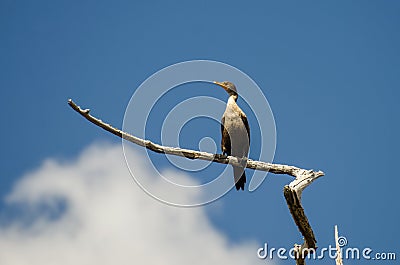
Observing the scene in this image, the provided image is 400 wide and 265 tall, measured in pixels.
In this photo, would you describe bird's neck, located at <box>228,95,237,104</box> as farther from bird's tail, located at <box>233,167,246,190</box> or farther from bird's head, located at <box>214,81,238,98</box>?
bird's tail, located at <box>233,167,246,190</box>

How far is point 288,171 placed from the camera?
771 centimetres

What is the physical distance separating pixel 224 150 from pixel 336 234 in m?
3.89

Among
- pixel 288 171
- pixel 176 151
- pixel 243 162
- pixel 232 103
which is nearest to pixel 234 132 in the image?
pixel 232 103

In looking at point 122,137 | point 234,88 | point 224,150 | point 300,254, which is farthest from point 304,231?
point 234,88

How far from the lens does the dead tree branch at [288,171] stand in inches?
275

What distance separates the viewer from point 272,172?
8.05 m

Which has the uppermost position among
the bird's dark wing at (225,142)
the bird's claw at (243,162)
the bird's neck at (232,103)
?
the bird's neck at (232,103)

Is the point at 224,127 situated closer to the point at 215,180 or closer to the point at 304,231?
the point at 215,180

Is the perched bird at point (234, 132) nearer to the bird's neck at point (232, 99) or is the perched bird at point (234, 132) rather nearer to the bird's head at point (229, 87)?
the bird's neck at point (232, 99)

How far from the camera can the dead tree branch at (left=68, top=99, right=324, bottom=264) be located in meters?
6.99

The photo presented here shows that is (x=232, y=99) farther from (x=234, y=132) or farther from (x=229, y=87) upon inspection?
(x=234, y=132)

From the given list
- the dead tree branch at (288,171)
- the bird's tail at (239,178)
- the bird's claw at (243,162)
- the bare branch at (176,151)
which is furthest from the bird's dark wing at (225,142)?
the bare branch at (176,151)

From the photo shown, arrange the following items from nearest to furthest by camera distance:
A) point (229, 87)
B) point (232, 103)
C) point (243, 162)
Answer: point (243, 162)
point (232, 103)
point (229, 87)

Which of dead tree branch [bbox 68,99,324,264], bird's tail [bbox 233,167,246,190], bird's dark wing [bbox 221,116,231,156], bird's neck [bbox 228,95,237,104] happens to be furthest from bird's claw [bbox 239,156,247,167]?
bird's neck [bbox 228,95,237,104]
